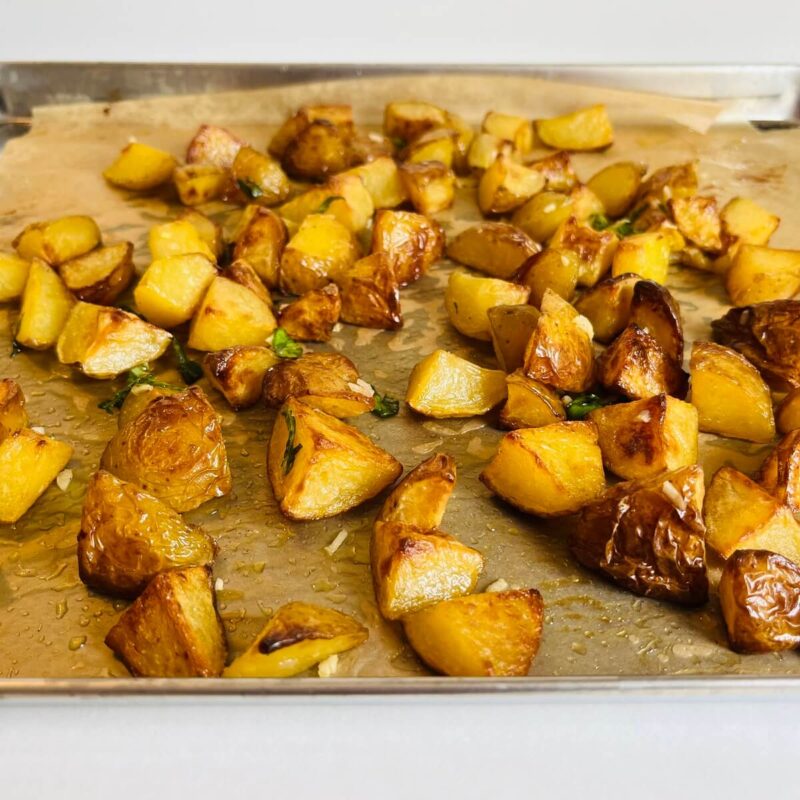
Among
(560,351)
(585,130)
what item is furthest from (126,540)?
(585,130)

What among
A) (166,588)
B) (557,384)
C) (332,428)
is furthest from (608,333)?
(166,588)

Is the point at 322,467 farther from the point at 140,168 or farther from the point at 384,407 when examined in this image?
the point at 140,168

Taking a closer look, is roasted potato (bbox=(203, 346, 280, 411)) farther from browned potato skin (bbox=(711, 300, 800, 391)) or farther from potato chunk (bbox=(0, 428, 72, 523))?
browned potato skin (bbox=(711, 300, 800, 391))

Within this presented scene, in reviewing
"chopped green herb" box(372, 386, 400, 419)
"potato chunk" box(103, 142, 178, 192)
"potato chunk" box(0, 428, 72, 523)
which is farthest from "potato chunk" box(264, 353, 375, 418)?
"potato chunk" box(103, 142, 178, 192)

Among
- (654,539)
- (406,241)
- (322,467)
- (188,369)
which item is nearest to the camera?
(654,539)

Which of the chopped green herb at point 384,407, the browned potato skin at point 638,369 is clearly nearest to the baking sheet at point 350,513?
the chopped green herb at point 384,407

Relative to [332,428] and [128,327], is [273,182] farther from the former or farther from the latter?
[332,428]
